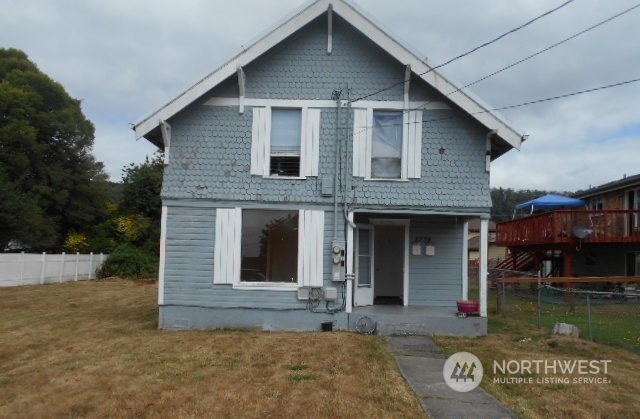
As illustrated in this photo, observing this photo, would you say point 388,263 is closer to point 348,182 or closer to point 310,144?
point 348,182

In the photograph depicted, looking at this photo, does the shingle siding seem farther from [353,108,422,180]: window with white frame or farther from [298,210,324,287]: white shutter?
[298,210,324,287]: white shutter

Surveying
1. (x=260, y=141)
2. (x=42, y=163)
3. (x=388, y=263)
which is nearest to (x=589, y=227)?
(x=388, y=263)

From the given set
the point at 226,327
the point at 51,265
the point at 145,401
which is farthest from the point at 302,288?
the point at 51,265

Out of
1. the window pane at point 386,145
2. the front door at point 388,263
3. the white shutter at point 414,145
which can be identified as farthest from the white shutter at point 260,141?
the front door at point 388,263

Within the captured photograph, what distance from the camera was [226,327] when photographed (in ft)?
36.7

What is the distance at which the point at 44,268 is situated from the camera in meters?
24.1

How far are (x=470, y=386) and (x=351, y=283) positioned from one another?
4.45 meters

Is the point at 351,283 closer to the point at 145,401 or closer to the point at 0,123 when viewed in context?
the point at 145,401

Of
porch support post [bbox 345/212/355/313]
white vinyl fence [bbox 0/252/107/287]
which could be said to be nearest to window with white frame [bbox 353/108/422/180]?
porch support post [bbox 345/212/355/313]

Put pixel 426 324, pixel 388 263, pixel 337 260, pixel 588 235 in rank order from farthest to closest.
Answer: pixel 588 235 → pixel 388 263 → pixel 337 260 → pixel 426 324

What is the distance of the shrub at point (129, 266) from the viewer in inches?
1085

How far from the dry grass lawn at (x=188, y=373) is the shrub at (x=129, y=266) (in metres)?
15.4

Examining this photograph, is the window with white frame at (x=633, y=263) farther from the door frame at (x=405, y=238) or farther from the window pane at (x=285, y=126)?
the window pane at (x=285, y=126)

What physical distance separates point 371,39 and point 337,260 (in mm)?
4586
